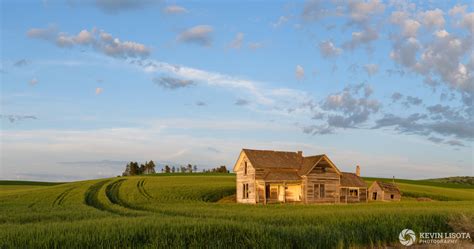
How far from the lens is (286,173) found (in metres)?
53.8

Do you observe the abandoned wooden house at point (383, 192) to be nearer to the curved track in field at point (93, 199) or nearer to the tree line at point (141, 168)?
the curved track in field at point (93, 199)

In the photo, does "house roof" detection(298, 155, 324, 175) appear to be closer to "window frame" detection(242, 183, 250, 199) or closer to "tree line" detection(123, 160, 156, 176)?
"window frame" detection(242, 183, 250, 199)

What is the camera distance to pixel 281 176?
52.4 meters

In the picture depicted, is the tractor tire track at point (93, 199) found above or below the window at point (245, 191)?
below

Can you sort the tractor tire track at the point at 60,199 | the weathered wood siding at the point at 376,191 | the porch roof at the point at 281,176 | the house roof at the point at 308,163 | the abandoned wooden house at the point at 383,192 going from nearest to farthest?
the tractor tire track at the point at 60,199, the porch roof at the point at 281,176, the house roof at the point at 308,163, the abandoned wooden house at the point at 383,192, the weathered wood siding at the point at 376,191

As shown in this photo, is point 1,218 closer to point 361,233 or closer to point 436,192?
point 361,233

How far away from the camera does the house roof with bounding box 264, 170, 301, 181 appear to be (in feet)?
170

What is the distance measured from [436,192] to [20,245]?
7248 centimetres

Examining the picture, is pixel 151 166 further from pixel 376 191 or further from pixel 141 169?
pixel 376 191

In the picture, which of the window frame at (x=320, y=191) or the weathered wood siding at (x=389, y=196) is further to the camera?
the weathered wood siding at (x=389, y=196)

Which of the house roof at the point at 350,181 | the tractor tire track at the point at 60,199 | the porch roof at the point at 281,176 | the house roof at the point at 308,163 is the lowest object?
the tractor tire track at the point at 60,199

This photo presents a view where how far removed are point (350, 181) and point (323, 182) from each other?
5.80 meters

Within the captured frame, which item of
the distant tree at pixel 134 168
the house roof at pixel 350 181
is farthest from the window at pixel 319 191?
the distant tree at pixel 134 168

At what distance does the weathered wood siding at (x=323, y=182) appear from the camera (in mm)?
53031
